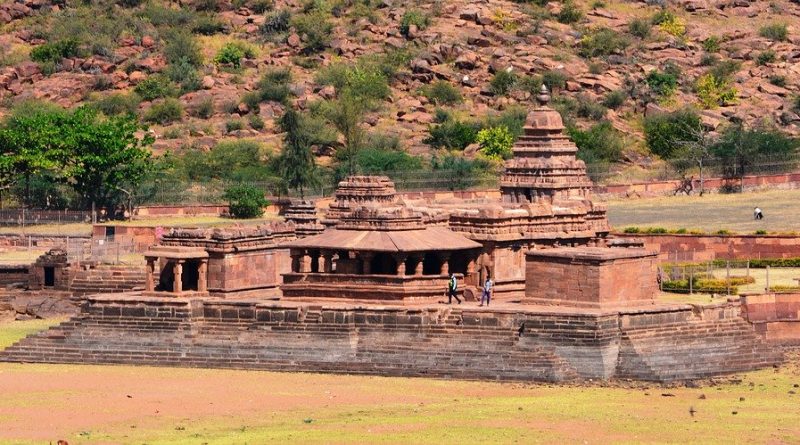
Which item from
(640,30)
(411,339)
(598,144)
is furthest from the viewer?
(640,30)

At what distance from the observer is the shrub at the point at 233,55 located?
126 metres

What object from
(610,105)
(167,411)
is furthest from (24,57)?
(167,411)

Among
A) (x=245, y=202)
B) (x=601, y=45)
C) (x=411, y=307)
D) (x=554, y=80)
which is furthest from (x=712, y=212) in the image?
(x=601, y=45)

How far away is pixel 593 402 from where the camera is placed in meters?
62.8

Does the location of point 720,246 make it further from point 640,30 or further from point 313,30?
point 313,30

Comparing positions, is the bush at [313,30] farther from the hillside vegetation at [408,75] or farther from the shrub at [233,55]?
the shrub at [233,55]

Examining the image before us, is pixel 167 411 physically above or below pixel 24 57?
below

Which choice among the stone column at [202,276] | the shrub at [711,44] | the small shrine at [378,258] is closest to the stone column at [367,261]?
the small shrine at [378,258]

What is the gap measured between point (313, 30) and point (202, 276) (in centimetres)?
5643

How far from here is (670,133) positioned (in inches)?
4488

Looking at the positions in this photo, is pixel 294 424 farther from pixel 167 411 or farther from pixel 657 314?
pixel 657 314

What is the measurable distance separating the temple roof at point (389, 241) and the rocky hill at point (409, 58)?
40.9m

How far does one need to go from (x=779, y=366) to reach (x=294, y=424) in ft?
47.7

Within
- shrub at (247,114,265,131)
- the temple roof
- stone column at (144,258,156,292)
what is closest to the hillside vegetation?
shrub at (247,114,265,131)
